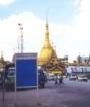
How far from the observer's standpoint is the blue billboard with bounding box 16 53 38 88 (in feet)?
62.0

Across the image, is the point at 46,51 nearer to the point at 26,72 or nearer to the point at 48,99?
the point at 48,99

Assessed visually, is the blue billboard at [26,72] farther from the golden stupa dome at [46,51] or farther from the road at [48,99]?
the golden stupa dome at [46,51]

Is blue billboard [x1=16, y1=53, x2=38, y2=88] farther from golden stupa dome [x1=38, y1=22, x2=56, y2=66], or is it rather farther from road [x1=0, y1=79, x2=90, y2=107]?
golden stupa dome [x1=38, y1=22, x2=56, y2=66]

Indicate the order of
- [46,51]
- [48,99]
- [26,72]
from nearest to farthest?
[26,72] < [48,99] < [46,51]

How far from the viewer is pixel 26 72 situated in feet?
61.9

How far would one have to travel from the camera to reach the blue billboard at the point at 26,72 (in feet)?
62.0

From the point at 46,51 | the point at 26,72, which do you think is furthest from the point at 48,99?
the point at 46,51

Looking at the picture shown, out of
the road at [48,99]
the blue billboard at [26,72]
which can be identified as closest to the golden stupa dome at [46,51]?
the road at [48,99]

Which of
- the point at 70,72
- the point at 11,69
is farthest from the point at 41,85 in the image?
the point at 70,72

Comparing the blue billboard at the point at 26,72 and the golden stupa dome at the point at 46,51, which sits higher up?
the golden stupa dome at the point at 46,51

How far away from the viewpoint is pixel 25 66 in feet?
62.1

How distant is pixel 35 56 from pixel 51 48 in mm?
141438

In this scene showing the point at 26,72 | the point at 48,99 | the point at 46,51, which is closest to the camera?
the point at 26,72

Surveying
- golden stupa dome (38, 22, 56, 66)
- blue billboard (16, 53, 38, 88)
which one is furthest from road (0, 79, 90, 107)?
golden stupa dome (38, 22, 56, 66)
